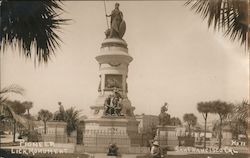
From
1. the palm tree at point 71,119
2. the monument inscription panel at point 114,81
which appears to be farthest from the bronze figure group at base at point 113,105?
the palm tree at point 71,119

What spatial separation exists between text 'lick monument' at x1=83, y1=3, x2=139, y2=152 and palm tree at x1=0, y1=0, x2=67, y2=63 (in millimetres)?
9240

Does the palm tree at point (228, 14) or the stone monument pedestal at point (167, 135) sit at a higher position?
the palm tree at point (228, 14)

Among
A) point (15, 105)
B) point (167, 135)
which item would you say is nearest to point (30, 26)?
point (15, 105)

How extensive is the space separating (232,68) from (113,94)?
10.4 m

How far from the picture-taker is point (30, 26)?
5801mm

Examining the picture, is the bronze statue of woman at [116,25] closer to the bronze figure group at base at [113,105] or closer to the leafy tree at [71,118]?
the bronze figure group at base at [113,105]

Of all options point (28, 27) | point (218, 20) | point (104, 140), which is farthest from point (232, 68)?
point (104, 140)

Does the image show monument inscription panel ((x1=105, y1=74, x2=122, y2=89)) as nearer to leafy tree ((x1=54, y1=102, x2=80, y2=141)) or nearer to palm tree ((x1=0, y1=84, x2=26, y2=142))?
leafy tree ((x1=54, y1=102, x2=80, y2=141))

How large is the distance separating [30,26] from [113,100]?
1069cm

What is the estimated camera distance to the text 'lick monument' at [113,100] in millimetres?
15312

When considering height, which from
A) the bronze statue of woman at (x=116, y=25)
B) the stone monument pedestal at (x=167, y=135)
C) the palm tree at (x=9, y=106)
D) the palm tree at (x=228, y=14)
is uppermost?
the bronze statue of woman at (x=116, y=25)

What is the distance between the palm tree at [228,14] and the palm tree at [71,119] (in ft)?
50.1

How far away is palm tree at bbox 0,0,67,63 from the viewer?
5.72 meters

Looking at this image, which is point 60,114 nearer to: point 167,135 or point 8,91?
point 167,135
